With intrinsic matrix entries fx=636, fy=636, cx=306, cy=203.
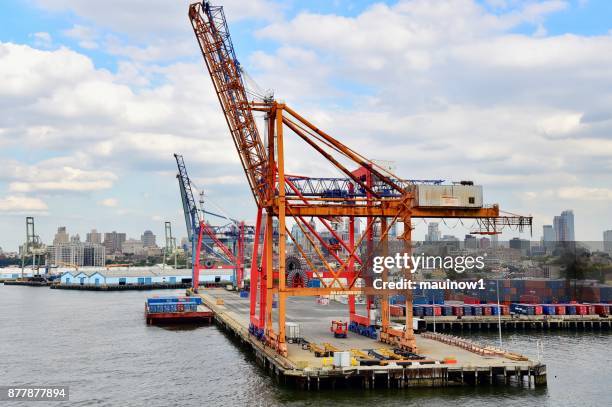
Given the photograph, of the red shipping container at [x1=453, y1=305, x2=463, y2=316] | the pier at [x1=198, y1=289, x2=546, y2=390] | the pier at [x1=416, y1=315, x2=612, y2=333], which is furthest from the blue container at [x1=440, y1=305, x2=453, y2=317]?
the pier at [x1=198, y1=289, x2=546, y2=390]

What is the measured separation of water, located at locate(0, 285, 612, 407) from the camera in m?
41.1

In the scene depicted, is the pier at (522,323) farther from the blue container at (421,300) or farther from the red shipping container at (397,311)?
the blue container at (421,300)

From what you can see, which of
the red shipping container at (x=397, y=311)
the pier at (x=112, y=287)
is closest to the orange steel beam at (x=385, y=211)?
the red shipping container at (x=397, y=311)

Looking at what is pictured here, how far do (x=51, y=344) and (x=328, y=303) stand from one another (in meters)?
50.4

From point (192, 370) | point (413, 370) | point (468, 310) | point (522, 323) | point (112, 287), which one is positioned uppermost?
point (468, 310)

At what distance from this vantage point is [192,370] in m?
51.7

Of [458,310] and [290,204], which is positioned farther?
[458,310]

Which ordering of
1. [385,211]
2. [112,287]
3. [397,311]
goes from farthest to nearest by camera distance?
[112,287], [397,311], [385,211]

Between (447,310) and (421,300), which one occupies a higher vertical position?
(421,300)

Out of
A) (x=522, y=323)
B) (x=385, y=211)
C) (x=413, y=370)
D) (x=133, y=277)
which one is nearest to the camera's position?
(x=413, y=370)

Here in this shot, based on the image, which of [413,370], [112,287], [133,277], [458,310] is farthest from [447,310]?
[133,277]

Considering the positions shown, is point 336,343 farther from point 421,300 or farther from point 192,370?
point 421,300

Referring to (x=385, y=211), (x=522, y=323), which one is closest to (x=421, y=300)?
(x=522, y=323)

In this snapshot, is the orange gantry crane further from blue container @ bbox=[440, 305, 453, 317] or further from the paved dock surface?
blue container @ bbox=[440, 305, 453, 317]
